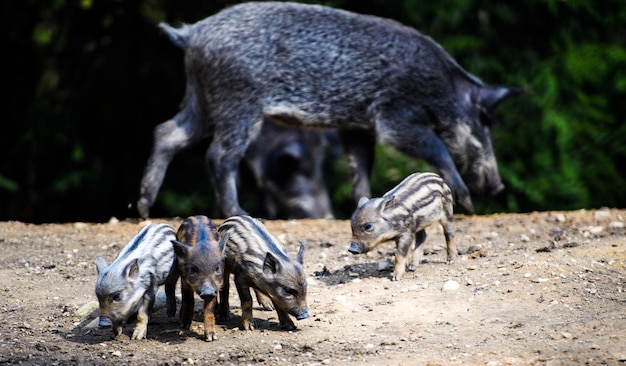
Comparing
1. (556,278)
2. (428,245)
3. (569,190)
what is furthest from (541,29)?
(556,278)

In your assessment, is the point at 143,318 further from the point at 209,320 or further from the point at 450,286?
the point at 450,286

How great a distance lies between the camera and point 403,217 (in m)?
6.43

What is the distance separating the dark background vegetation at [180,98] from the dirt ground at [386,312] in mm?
4120

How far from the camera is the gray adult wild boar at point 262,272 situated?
5.43m

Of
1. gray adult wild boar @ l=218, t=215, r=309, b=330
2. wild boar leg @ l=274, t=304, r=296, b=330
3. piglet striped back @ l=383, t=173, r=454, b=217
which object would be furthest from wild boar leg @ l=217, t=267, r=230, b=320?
piglet striped back @ l=383, t=173, r=454, b=217

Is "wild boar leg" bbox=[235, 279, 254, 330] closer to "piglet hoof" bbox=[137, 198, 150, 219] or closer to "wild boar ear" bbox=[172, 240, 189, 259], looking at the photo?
"wild boar ear" bbox=[172, 240, 189, 259]

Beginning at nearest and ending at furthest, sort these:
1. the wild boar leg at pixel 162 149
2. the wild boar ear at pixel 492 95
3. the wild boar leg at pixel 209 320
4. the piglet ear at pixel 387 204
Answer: the wild boar leg at pixel 209 320 → the piglet ear at pixel 387 204 → the wild boar leg at pixel 162 149 → the wild boar ear at pixel 492 95

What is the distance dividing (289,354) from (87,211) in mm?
7940

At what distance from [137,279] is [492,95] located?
5183 millimetres

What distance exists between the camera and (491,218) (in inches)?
347

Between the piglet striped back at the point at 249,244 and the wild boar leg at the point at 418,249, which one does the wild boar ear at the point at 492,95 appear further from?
the piglet striped back at the point at 249,244

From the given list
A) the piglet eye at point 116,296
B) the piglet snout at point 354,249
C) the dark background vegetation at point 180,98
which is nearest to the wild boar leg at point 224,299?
the piglet eye at point 116,296

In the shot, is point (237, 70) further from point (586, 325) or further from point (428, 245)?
point (586, 325)

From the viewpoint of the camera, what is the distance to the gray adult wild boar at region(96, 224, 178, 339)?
5320 millimetres
